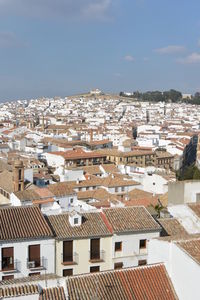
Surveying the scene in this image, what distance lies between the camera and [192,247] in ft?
45.9

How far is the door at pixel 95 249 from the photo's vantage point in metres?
19.4

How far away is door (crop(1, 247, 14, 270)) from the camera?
1816 centimetres

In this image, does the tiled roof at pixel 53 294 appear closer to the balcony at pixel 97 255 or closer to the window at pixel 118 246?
the balcony at pixel 97 255

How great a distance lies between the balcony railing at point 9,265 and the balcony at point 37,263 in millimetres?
525

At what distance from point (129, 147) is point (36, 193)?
45027 millimetres

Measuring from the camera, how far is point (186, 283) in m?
13.3

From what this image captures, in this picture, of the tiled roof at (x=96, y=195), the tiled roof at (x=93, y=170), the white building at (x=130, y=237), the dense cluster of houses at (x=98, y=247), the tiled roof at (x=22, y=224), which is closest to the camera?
the dense cluster of houses at (x=98, y=247)

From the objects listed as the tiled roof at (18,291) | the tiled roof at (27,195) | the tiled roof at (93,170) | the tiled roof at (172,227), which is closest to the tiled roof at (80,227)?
the tiled roof at (172,227)

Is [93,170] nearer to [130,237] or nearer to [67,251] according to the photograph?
[130,237]

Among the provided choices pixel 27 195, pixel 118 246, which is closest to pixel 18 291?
pixel 118 246

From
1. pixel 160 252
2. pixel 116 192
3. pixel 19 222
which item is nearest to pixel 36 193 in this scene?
pixel 116 192

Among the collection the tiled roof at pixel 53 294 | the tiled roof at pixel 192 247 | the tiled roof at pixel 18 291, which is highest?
the tiled roof at pixel 192 247

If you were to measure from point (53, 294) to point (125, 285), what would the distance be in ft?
7.55

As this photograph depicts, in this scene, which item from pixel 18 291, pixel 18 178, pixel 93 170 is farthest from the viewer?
pixel 93 170
